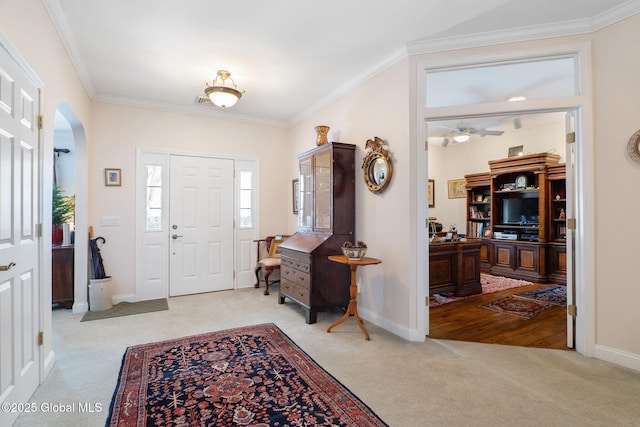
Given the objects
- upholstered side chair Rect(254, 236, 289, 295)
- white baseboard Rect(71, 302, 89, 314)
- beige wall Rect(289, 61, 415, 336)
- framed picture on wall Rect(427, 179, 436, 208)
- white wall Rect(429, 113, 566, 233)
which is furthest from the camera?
framed picture on wall Rect(427, 179, 436, 208)

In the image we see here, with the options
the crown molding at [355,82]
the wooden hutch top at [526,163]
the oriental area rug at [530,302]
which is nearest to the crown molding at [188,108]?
the crown molding at [355,82]

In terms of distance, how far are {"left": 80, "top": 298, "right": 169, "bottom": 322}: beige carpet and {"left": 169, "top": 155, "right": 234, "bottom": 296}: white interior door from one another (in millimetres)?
366

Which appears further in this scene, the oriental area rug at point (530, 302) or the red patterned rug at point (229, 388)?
the oriental area rug at point (530, 302)

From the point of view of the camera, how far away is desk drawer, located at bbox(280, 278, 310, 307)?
3.64 m

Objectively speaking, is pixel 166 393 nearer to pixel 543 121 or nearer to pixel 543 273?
pixel 543 273

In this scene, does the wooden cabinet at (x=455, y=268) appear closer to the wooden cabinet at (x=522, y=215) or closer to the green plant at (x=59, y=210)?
the wooden cabinet at (x=522, y=215)

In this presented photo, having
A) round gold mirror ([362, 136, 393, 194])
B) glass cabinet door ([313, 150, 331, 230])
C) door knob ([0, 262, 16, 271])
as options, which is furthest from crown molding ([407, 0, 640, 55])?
door knob ([0, 262, 16, 271])

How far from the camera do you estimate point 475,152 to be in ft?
22.9

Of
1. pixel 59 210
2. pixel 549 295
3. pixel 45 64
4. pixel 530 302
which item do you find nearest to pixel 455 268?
pixel 530 302

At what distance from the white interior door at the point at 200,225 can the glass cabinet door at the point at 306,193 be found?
1.38 meters

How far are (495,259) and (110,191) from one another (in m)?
6.72

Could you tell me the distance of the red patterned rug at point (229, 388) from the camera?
1889 millimetres

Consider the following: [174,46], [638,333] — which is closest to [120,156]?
[174,46]

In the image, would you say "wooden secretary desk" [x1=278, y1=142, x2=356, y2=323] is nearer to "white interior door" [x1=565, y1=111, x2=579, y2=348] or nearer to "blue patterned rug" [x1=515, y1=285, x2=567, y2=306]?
"white interior door" [x1=565, y1=111, x2=579, y2=348]
